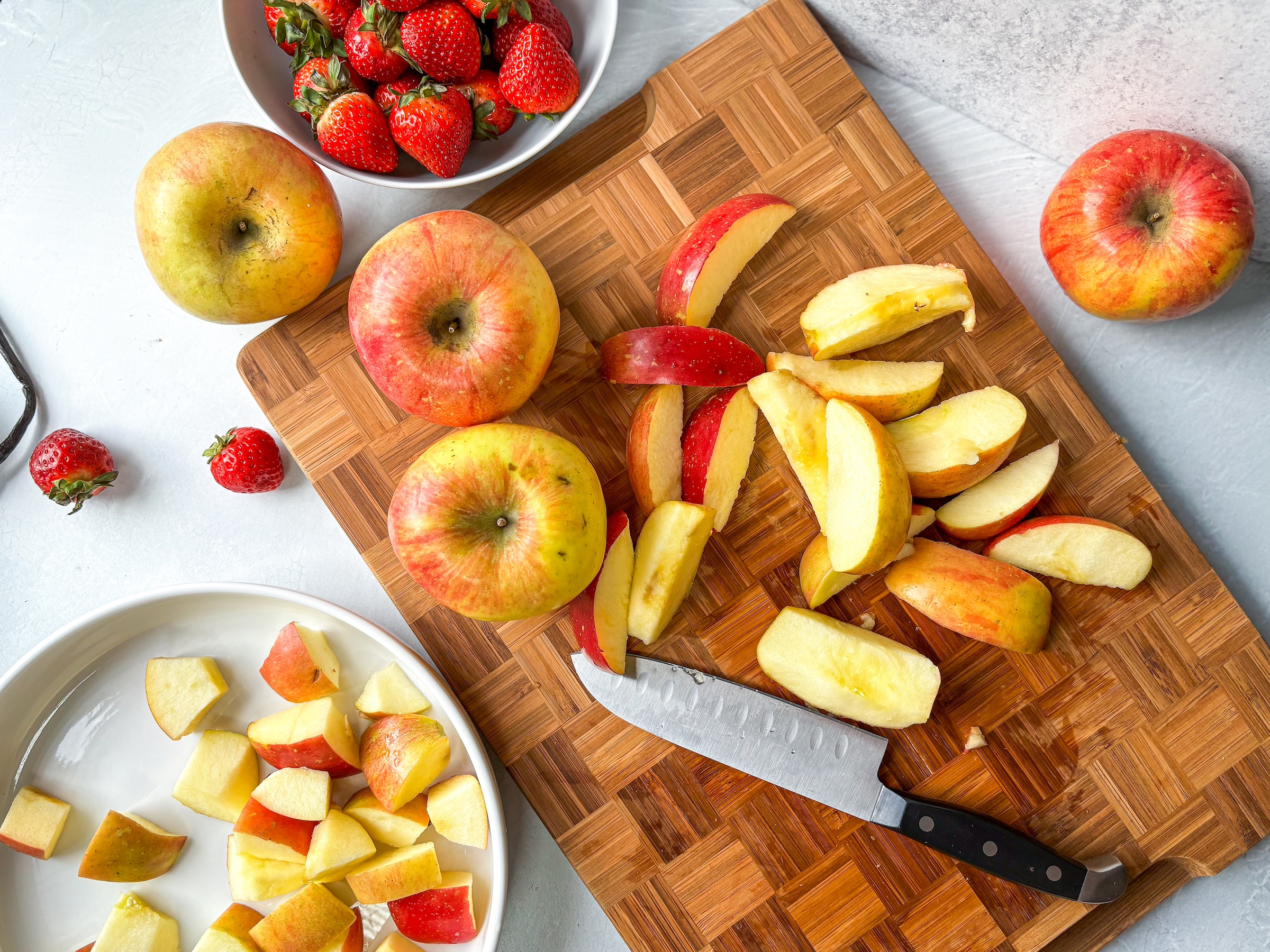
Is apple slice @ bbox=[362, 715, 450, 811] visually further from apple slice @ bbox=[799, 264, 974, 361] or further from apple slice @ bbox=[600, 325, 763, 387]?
apple slice @ bbox=[799, 264, 974, 361]

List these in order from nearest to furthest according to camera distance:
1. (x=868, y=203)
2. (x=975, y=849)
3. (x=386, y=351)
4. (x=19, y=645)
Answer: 1. (x=386, y=351)
2. (x=975, y=849)
3. (x=868, y=203)
4. (x=19, y=645)

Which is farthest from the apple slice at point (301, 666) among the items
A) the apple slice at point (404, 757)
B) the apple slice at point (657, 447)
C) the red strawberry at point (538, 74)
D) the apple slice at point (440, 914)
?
the red strawberry at point (538, 74)

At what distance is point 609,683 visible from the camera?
1600 mm

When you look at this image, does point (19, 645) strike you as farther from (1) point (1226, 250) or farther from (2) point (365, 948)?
(1) point (1226, 250)

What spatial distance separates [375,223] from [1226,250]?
5.13 ft

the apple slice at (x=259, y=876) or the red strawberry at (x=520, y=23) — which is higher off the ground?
the red strawberry at (x=520, y=23)

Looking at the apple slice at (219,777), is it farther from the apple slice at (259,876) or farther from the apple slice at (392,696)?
the apple slice at (392,696)

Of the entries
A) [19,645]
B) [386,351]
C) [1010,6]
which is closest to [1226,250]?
[1010,6]

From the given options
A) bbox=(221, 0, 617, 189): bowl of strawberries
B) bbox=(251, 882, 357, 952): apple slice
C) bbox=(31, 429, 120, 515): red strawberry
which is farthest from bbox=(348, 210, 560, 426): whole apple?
bbox=(251, 882, 357, 952): apple slice

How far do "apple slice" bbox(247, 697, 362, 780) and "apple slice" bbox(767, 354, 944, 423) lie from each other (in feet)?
3.42

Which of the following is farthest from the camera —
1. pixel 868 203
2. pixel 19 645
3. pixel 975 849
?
pixel 19 645

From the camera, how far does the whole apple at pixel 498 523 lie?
1.38 meters

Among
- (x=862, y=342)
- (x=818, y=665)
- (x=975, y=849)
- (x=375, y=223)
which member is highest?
(x=375, y=223)

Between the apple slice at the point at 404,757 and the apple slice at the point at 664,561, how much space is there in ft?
1.34
